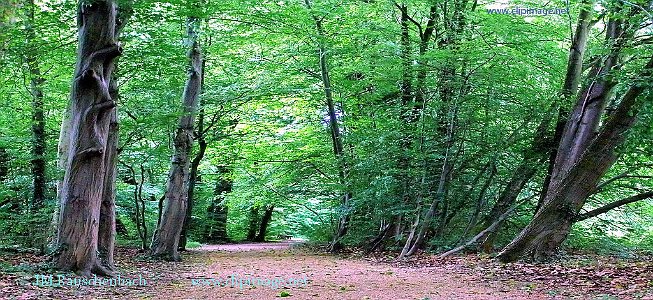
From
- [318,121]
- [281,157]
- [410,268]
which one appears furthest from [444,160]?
[281,157]

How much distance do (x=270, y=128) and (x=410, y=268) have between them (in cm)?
867

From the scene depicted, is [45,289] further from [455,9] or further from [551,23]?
[551,23]

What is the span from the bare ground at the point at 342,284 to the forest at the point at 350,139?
75mm

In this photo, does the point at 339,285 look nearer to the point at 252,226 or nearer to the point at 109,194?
the point at 109,194

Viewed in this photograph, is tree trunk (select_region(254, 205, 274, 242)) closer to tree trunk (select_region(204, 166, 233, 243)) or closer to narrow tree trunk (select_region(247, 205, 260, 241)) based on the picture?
narrow tree trunk (select_region(247, 205, 260, 241))

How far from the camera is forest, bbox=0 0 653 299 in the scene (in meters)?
8.06

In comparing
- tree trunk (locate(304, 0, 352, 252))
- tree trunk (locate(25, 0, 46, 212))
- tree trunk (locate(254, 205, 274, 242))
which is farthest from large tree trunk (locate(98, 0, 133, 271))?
tree trunk (locate(254, 205, 274, 242))

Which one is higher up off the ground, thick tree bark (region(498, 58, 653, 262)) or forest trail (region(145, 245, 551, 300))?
thick tree bark (region(498, 58, 653, 262))

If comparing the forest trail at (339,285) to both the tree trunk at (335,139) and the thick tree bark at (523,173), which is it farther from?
the tree trunk at (335,139)

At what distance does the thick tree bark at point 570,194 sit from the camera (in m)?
8.82

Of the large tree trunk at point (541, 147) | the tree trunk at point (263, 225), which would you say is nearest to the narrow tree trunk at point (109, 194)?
the large tree trunk at point (541, 147)

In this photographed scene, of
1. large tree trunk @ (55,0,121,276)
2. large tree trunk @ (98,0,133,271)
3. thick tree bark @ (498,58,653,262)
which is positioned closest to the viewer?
large tree trunk @ (55,0,121,276)

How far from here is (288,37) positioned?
16391 millimetres

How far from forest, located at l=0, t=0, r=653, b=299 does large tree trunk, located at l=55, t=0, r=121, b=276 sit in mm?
28
